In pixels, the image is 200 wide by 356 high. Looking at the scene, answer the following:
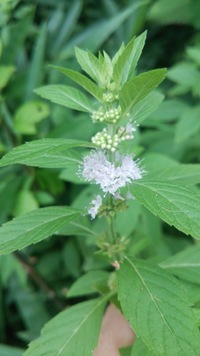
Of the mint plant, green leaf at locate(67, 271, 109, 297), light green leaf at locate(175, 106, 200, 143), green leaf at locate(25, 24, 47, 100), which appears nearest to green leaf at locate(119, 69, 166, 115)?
the mint plant

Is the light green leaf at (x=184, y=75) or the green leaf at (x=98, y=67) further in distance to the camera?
the light green leaf at (x=184, y=75)

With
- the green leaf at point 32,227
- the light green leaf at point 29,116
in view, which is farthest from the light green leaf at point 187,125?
the green leaf at point 32,227

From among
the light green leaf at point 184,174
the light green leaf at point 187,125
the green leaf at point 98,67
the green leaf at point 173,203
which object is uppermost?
the light green leaf at point 187,125

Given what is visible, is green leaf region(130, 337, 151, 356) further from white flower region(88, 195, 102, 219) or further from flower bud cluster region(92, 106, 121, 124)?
flower bud cluster region(92, 106, 121, 124)

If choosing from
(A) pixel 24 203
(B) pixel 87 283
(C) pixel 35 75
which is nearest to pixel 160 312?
(B) pixel 87 283

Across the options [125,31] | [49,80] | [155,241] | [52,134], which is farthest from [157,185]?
[125,31]

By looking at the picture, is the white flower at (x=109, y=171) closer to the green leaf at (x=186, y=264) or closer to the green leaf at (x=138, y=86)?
the green leaf at (x=138, y=86)

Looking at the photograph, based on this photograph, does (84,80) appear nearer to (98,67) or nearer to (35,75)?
(98,67)

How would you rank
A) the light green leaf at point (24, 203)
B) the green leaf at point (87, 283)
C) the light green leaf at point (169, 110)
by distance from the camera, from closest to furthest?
1. the green leaf at point (87, 283)
2. the light green leaf at point (24, 203)
3. the light green leaf at point (169, 110)
